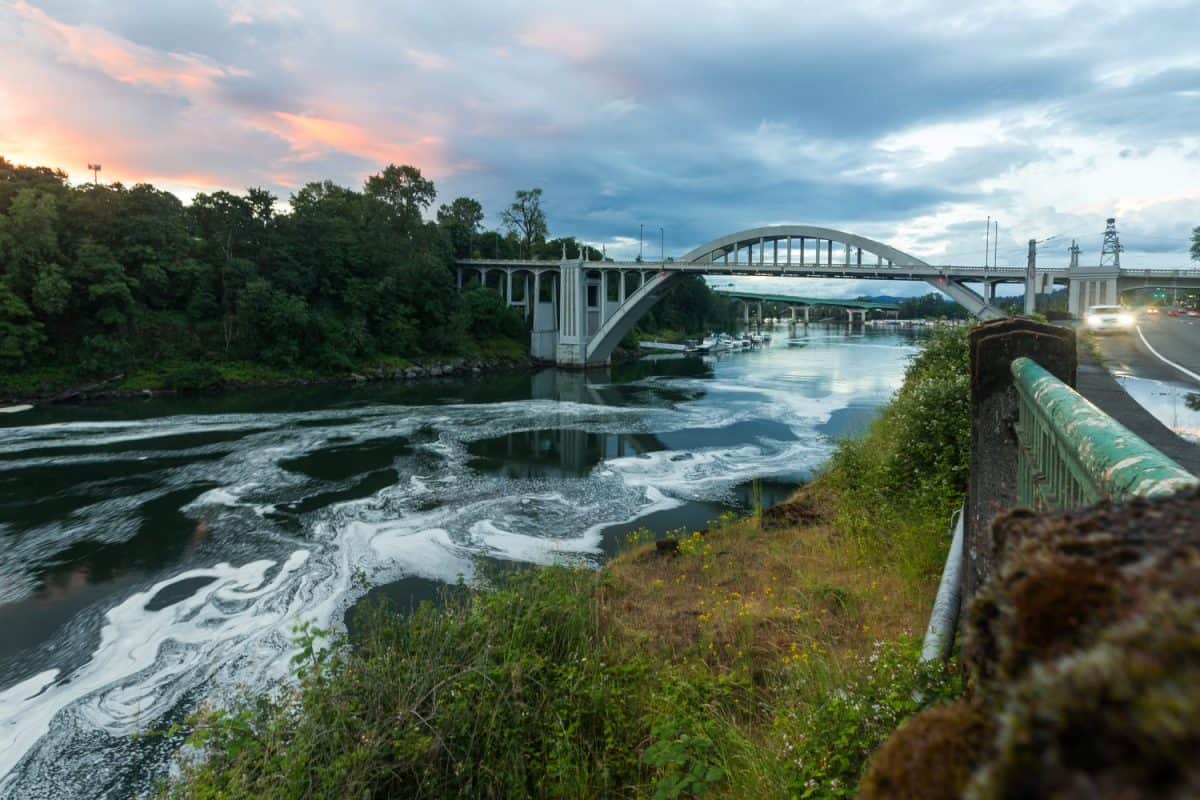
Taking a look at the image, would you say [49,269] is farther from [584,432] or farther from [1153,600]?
[1153,600]

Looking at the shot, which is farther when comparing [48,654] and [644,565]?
[644,565]

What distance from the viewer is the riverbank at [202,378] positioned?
25766 mm

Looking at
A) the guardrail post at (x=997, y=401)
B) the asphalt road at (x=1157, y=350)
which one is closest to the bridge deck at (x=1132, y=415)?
the asphalt road at (x=1157, y=350)

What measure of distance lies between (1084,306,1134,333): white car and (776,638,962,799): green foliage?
23490 mm

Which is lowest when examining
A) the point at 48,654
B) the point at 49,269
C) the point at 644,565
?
the point at 48,654

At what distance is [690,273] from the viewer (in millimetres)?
42219

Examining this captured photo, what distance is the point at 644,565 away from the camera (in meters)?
8.38

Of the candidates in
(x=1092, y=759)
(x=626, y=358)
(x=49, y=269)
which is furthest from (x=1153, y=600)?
(x=626, y=358)

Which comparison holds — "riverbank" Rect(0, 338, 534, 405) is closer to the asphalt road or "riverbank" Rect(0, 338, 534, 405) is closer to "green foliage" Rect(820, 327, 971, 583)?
"green foliage" Rect(820, 327, 971, 583)

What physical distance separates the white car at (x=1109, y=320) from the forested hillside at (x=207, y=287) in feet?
102

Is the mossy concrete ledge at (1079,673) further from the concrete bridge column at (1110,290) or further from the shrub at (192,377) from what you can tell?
the concrete bridge column at (1110,290)

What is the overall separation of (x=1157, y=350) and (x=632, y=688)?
56.2ft

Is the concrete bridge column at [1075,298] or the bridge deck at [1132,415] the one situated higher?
the concrete bridge column at [1075,298]

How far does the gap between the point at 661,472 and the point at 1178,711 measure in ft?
49.6
